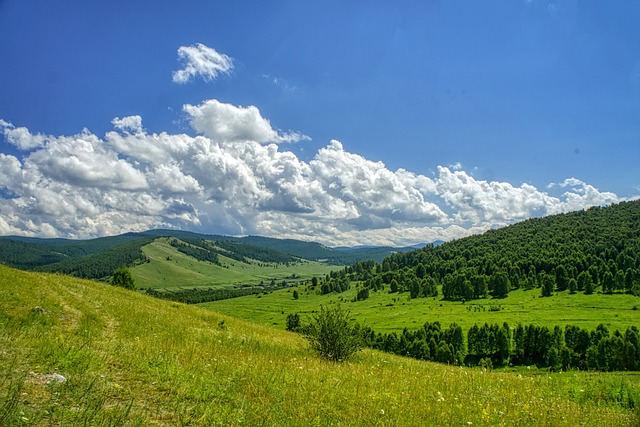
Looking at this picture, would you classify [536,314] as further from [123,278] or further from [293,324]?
[123,278]

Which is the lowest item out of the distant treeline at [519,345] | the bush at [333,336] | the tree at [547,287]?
the distant treeline at [519,345]

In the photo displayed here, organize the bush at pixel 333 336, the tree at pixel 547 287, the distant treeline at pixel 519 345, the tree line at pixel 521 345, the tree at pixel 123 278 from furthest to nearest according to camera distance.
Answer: the tree at pixel 547 287, the distant treeline at pixel 519 345, the tree line at pixel 521 345, the tree at pixel 123 278, the bush at pixel 333 336

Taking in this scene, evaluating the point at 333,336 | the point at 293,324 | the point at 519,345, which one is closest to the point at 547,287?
the point at 519,345

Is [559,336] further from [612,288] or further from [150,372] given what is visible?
[150,372]

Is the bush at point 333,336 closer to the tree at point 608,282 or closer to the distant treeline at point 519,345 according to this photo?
the distant treeline at point 519,345

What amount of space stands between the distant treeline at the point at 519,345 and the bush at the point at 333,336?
89.5m

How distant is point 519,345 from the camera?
12356cm

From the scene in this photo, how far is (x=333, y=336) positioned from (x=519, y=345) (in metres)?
131

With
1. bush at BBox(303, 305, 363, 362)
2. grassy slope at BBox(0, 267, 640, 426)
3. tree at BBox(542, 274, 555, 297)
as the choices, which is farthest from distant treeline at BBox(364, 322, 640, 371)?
grassy slope at BBox(0, 267, 640, 426)

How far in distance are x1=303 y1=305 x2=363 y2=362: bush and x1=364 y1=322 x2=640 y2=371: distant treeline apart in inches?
3523

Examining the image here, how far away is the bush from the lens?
18534 mm

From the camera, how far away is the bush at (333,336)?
60.8 feet

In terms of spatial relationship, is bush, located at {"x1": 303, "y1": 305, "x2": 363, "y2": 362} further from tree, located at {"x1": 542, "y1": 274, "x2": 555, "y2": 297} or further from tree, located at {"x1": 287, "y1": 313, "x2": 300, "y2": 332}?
tree, located at {"x1": 542, "y1": 274, "x2": 555, "y2": 297}

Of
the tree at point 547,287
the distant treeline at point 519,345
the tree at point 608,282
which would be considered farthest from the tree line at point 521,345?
the tree at point 608,282
